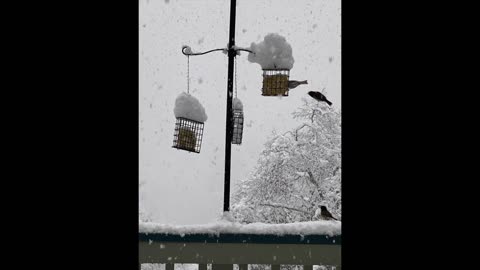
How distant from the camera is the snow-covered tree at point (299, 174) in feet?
23.3

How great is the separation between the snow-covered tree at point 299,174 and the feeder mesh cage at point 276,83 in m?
4.57

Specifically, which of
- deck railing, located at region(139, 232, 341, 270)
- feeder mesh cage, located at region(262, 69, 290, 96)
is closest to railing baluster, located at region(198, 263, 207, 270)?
deck railing, located at region(139, 232, 341, 270)

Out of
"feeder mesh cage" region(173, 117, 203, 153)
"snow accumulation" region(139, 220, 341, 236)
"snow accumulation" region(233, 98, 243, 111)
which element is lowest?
"snow accumulation" region(139, 220, 341, 236)

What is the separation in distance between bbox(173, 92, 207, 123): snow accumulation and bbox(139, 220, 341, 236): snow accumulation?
3.45 ft

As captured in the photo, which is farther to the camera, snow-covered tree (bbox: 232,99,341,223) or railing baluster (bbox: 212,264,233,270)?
snow-covered tree (bbox: 232,99,341,223)

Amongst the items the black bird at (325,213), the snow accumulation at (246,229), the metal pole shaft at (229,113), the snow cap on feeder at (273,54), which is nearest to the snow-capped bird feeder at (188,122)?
the metal pole shaft at (229,113)

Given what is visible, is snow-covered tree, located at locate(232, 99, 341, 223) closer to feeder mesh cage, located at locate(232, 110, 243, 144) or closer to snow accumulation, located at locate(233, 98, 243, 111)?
feeder mesh cage, located at locate(232, 110, 243, 144)

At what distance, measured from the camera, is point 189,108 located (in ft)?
6.94

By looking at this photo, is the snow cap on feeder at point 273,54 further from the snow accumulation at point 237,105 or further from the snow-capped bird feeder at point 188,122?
the snow accumulation at point 237,105

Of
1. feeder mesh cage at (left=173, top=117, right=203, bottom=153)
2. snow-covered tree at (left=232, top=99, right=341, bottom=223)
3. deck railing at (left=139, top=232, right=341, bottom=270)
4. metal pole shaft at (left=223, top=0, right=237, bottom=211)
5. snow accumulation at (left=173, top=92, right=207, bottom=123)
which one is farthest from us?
snow-covered tree at (left=232, top=99, right=341, bottom=223)

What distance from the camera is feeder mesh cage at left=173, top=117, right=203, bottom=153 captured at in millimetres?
2406
